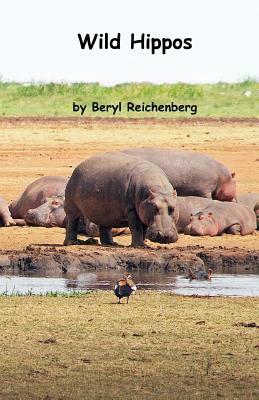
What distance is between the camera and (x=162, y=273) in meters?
14.9

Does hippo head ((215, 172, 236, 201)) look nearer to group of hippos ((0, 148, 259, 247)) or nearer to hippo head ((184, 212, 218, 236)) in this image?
group of hippos ((0, 148, 259, 247))

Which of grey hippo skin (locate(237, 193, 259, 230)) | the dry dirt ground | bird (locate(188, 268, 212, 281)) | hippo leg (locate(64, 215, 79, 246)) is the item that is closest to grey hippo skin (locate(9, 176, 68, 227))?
the dry dirt ground

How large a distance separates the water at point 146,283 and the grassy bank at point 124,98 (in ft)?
82.4

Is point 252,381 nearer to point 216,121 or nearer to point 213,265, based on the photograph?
point 213,265

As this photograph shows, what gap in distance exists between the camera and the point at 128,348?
9547 mm

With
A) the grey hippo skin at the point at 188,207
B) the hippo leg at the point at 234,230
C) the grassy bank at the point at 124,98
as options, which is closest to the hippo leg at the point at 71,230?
the grey hippo skin at the point at 188,207

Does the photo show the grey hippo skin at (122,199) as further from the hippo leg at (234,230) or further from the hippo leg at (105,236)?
the hippo leg at (234,230)

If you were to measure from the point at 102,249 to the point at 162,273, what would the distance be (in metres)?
1.08

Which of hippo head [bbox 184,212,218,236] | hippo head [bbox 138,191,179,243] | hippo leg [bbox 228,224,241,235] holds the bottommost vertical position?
hippo leg [bbox 228,224,241,235]

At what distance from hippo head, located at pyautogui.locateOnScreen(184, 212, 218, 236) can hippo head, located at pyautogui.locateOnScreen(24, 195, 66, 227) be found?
2.02 metres

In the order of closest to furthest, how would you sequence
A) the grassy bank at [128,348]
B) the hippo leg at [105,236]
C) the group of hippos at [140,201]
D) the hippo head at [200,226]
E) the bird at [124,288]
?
the grassy bank at [128,348]
the bird at [124,288]
the group of hippos at [140,201]
the hippo leg at [105,236]
the hippo head at [200,226]

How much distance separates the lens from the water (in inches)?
522

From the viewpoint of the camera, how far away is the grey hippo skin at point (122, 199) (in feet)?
54.5

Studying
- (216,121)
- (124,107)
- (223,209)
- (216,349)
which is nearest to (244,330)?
(216,349)
